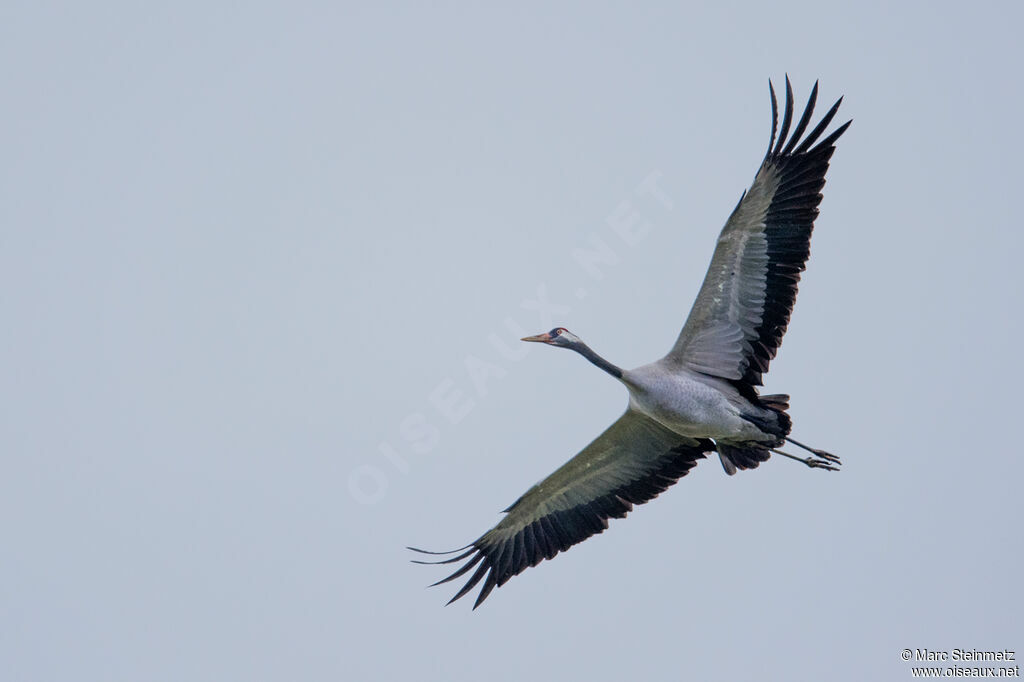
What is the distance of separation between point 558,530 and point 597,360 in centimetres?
283

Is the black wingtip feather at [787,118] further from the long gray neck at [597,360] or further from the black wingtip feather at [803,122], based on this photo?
the long gray neck at [597,360]

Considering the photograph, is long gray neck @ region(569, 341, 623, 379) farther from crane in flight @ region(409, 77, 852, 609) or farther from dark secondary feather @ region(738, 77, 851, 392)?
dark secondary feather @ region(738, 77, 851, 392)

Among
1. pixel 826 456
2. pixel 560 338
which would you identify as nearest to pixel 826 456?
pixel 826 456

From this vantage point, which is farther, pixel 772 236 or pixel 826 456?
pixel 826 456

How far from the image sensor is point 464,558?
823 inches

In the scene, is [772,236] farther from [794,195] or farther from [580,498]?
[580,498]

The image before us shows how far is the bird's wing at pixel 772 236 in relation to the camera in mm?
18891

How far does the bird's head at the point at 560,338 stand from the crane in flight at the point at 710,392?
1cm

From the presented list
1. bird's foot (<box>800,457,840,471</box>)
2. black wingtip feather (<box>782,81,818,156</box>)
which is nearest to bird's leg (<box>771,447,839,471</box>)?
bird's foot (<box>800,457,840,471</box>)

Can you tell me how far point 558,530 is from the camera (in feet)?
68.9

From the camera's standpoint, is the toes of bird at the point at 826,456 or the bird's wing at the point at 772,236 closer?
the bird's wing at the point at 772,236

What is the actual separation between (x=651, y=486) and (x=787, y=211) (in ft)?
15.2

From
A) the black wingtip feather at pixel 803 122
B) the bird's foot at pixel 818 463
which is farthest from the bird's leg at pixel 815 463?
the black wingtip feather at pixel 803 122

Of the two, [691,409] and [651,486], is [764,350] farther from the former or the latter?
[651,486]
